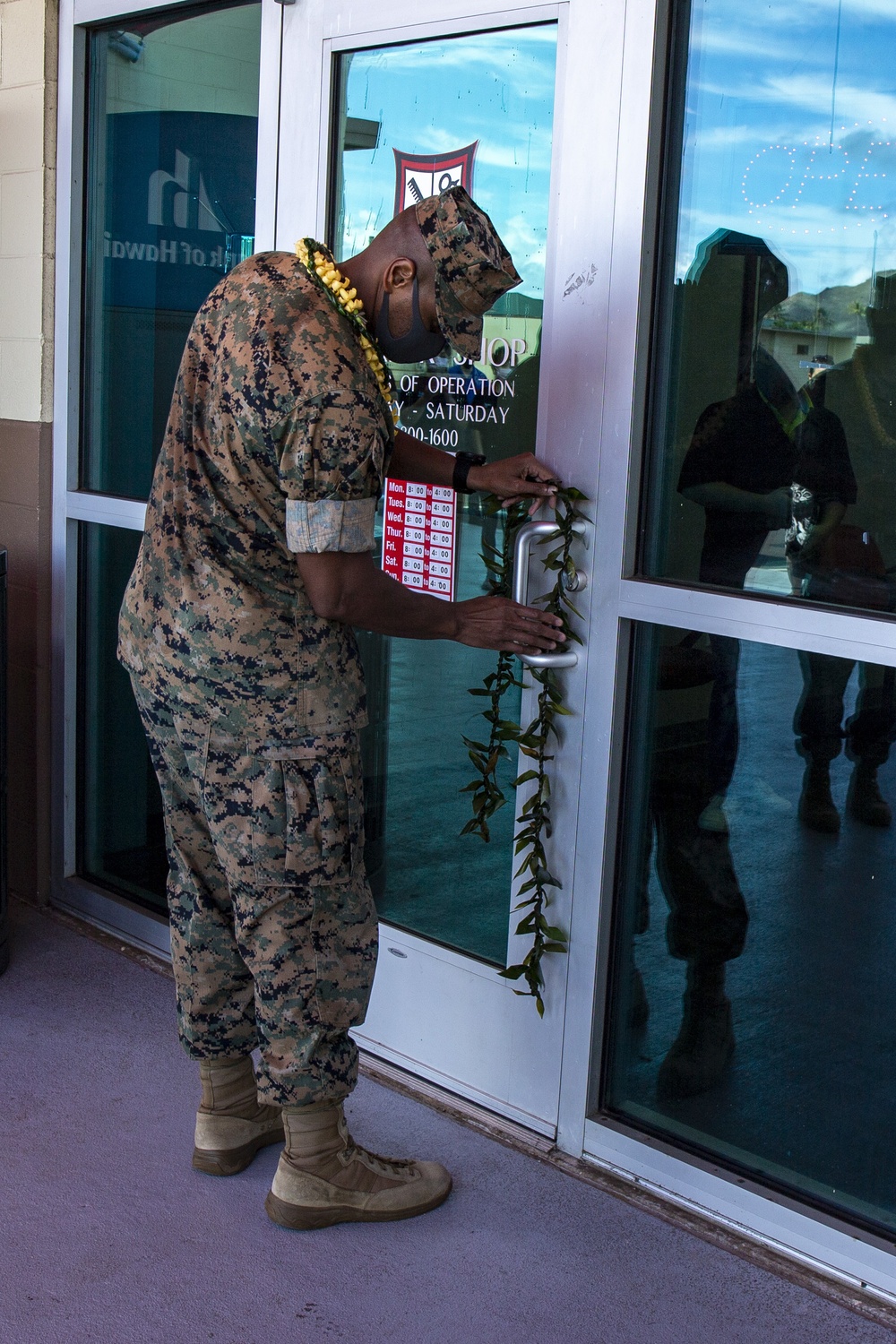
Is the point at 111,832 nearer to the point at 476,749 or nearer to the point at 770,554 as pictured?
the point at 476,749

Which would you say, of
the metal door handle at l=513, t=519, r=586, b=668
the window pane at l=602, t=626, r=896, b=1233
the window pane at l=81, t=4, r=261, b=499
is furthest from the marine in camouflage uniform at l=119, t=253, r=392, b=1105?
the window pane at l=81, t=4, r=261, b=499

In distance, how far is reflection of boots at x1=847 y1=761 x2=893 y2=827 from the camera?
212cm

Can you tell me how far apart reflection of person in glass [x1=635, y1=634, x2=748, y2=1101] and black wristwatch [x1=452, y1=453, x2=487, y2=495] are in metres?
0.51

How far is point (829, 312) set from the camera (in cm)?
203

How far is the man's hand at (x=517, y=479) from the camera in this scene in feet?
7.84

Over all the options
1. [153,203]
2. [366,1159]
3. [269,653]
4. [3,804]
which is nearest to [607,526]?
[269,653]

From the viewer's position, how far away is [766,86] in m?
2.08

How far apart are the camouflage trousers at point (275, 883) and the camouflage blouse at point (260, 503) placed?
2.8 inches

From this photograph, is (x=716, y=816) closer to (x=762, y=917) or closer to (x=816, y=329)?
(x=762, y=917)

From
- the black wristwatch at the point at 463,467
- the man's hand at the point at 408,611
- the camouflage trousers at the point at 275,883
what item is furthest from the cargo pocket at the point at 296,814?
the black wristwatch at the point at 463,467

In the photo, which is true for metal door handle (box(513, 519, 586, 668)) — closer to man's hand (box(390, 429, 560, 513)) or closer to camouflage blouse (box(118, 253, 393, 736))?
man's hand (box(390, 429, 560, 513))

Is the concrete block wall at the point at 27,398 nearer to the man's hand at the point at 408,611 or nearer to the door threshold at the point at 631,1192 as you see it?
the door threshold at the point at 631,1192

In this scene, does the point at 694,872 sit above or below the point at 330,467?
below

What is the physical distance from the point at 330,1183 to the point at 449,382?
1.55 m
